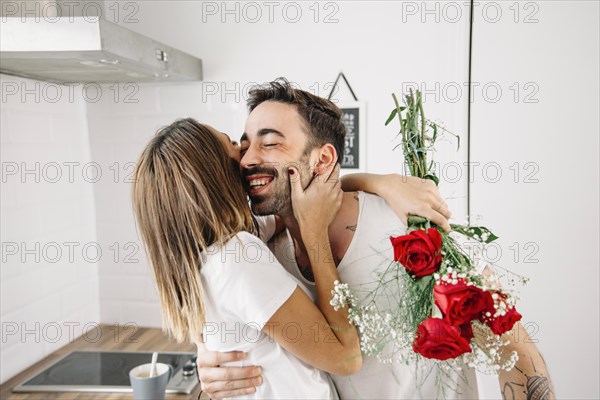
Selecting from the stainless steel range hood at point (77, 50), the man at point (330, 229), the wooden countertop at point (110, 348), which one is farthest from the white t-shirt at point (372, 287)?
the stainless steel range hood at point (77, 50)

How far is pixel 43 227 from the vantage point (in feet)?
5.56

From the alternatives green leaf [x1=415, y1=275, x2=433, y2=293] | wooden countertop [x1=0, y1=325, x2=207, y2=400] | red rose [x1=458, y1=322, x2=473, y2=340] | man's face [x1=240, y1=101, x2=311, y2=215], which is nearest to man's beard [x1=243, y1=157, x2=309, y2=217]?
man's face [x1=240, y1=101, x2=311, y2=215]

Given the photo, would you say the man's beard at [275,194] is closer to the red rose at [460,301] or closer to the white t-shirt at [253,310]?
the white t-shirt at [253,310]

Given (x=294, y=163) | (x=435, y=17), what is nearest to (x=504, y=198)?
(x=435, y=17)

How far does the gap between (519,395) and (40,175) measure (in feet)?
4.99

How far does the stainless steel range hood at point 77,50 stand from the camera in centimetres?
106

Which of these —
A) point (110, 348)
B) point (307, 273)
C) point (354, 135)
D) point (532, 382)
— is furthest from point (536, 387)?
point (110, 348)

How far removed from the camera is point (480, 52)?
5.38 feet

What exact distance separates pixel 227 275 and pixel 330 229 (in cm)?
31

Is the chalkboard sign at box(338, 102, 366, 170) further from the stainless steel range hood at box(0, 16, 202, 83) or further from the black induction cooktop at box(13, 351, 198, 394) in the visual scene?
the black induction cooktop at box(13, 351, 198, 394)

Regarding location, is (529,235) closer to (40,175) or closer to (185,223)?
(185,223)

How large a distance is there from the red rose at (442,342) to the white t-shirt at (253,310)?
10.2 inches

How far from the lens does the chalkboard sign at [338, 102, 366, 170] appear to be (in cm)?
171

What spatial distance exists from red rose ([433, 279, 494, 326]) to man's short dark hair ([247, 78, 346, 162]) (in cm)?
51
